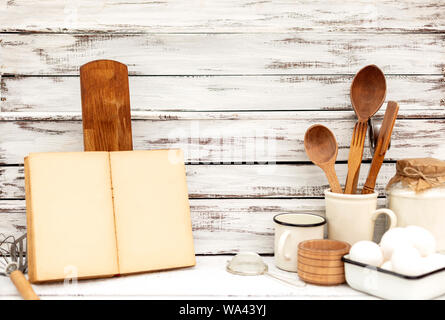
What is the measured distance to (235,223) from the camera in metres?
0.93

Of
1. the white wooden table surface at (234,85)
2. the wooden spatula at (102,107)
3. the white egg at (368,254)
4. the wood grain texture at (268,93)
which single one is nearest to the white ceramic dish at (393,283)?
the white egg at (368,254)

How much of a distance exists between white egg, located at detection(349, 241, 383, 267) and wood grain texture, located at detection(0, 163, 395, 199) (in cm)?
24

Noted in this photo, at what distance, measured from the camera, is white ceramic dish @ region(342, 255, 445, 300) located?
633 mm

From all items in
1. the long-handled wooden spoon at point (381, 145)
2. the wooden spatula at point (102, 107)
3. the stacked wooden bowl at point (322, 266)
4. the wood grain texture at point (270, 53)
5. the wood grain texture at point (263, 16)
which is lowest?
the stacked wooden bowl at point (322, 266)

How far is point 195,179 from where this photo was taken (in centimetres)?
92

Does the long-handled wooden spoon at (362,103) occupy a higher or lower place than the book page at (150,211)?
higher

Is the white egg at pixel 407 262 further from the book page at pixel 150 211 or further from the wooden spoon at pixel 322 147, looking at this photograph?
the book page at pixel 150 211

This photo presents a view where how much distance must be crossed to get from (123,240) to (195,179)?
0.77 ft

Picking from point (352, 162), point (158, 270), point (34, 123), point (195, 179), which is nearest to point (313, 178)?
point (352, 162)

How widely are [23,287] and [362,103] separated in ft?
2.52

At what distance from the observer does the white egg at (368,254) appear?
2.20 ft

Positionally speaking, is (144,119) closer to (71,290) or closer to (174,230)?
(174,230)

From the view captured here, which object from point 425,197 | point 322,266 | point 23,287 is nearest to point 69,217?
point 23,287

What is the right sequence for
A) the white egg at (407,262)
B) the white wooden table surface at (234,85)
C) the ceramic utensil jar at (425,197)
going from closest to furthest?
the white egg at (407,262)
the ceramic utensil jar at (425,197)
the white wooden table surface at (234,85)
